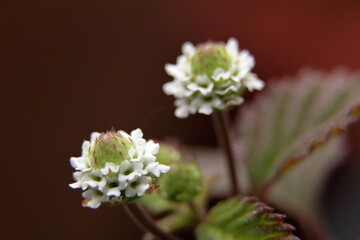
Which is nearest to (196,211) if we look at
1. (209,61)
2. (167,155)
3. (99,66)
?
(167,155)

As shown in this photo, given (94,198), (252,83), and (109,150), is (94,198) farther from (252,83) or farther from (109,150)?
(252,83)

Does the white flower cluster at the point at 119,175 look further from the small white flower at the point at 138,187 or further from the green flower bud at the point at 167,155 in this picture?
the green flower bud at the point at 167,155

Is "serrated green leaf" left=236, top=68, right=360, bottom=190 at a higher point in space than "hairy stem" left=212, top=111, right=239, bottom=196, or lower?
higher

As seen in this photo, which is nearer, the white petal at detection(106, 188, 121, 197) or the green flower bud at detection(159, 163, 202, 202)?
the white petal at detection(106, 188, 121, 197)

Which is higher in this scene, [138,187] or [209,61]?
[209,61]

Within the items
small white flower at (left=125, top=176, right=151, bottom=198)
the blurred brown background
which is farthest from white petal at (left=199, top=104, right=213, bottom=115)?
the blurred brown background

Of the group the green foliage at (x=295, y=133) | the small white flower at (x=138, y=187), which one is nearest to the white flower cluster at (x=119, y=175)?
the small white flower at (x=138, y=187)

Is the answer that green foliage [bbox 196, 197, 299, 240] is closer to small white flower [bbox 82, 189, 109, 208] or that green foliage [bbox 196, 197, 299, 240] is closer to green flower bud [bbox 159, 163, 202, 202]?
green flower bud [bbox 159, 163, 202, 202]
